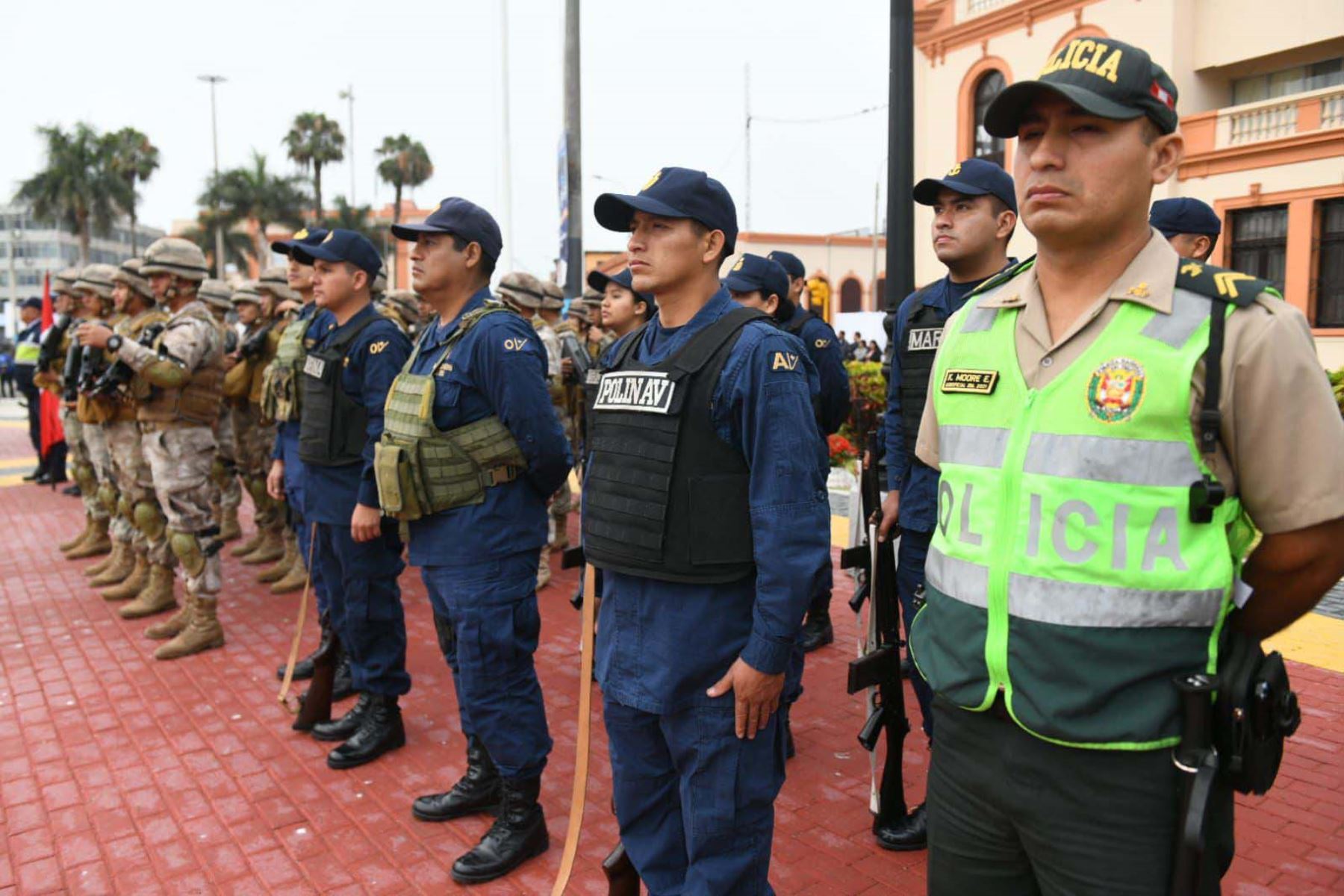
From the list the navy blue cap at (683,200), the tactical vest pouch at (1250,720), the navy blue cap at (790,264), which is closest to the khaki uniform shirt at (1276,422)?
the tactical vest pouch at (1250,720)

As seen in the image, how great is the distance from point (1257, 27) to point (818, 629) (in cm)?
1881

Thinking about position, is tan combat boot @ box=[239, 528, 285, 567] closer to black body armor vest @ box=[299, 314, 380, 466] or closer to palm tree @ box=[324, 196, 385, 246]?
black body armor vest @ box=[299, 314, 380, 466]

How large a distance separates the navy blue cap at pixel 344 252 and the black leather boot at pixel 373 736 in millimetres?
2058

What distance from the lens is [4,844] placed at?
376cm

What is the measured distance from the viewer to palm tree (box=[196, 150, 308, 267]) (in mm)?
52188

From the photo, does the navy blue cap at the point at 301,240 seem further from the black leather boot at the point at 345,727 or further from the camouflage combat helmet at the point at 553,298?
the camouflage combat helmet at the point at 553,298

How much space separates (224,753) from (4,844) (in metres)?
0.93

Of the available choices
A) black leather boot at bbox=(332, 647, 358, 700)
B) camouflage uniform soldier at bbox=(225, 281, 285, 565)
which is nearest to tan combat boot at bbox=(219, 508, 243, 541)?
camouflage uniform soldier at bbox=(225, 281, 285, 565)

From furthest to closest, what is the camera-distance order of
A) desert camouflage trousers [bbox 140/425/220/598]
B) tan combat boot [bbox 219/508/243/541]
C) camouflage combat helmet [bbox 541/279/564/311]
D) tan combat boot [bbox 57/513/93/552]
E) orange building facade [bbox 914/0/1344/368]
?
1. orange building facade [bbox 914/0/1344/368]
2. camouflage combat helmet [bbox 541/279/564/311]
3. tan combat boot [bbox 219/508/243/541]
4. tan combat boot [bbox 57/513/93/552]
5. desert camouflage trousers [bbox 140/425/220/598]

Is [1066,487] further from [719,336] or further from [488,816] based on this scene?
[488,816]

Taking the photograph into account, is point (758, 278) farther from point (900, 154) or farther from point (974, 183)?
point (974, 183)

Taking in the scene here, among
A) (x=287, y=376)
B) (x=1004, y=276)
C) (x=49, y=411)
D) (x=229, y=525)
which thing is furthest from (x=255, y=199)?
(x=1004, y=276)

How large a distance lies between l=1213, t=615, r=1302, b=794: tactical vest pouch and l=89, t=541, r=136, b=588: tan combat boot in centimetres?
780

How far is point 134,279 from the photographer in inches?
265
